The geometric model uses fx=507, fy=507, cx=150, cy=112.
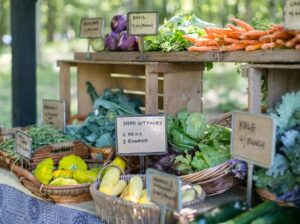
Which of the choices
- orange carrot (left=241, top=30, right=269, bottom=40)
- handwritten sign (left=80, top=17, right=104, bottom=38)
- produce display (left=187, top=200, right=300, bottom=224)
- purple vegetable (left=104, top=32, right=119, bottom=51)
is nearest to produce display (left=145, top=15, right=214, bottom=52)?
purple vegetable (left=104, top=32, right=119, bottom=51)

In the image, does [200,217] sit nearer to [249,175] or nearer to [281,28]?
[249,175]

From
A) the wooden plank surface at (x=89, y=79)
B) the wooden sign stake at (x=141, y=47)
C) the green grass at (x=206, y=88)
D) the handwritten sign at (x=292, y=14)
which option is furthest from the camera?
the green grass at (x=206, y=88)

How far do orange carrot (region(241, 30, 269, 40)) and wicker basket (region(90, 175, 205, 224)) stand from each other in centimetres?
81

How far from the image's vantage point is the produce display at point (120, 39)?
10.5 ft

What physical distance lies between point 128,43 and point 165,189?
1588 millimetres

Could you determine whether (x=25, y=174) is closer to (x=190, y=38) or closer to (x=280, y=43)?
(x=190, y=38)

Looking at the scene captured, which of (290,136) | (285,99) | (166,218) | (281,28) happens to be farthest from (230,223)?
(281,28)

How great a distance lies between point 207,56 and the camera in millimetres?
2545

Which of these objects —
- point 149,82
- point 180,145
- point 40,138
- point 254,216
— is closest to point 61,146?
point 40,138

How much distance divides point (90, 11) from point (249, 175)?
76.2ft

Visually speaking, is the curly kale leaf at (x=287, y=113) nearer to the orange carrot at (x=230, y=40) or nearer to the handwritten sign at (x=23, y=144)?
the orange carrot at (x=230, y=40)

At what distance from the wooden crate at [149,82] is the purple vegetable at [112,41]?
0.11m

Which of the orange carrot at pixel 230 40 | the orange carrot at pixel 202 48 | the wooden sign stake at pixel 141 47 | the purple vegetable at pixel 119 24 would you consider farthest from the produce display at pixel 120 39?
the orange carrot at pixel 230 40

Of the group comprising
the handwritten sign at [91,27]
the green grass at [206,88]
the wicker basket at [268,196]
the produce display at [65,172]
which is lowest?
the green grass at [206,88]
